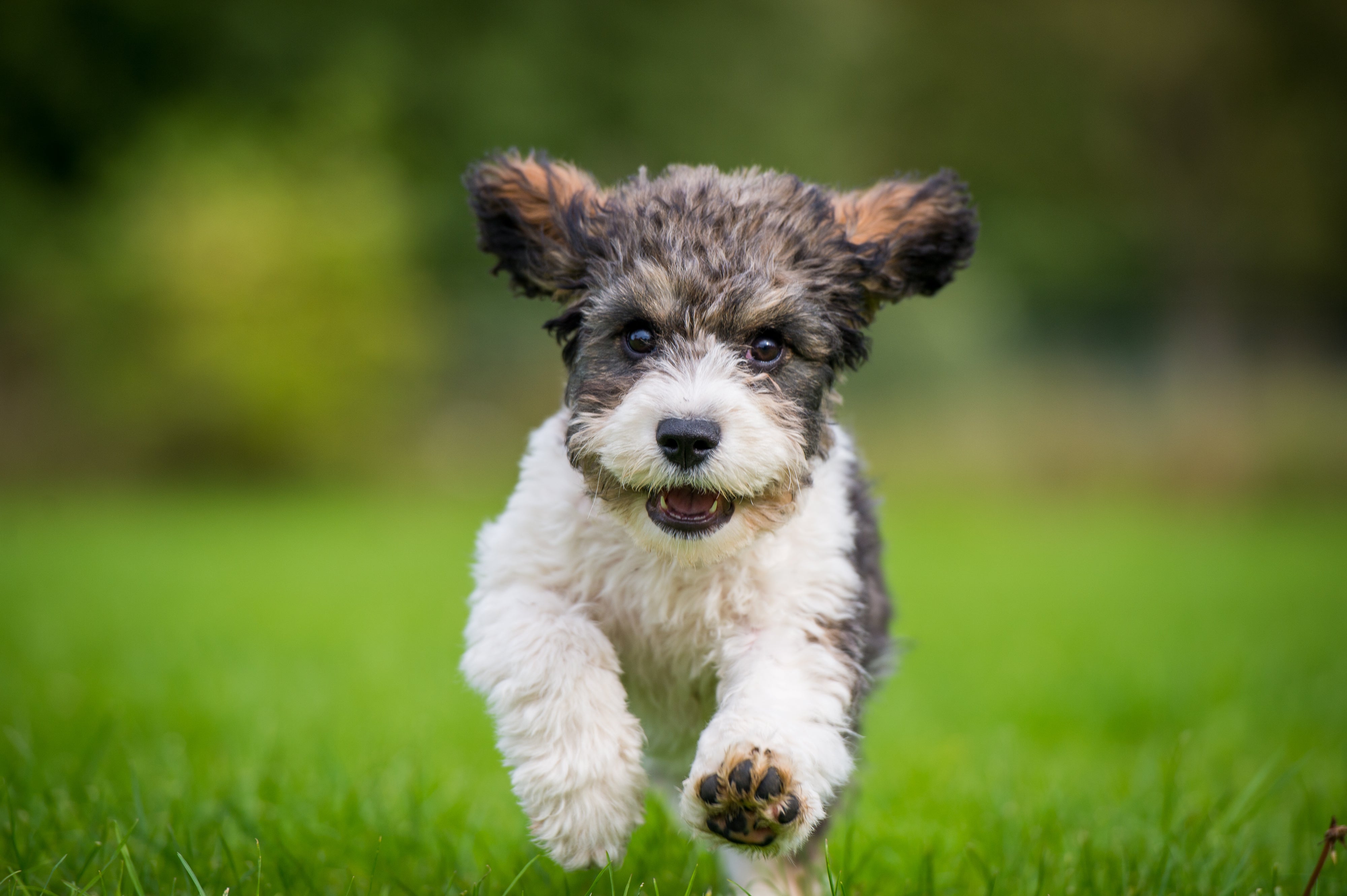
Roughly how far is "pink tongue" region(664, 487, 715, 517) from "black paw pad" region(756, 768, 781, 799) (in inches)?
29.3

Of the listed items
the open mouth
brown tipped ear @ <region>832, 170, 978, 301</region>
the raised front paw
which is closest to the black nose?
the open mouth

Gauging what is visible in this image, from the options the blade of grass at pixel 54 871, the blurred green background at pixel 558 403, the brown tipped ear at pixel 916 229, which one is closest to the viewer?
the blade of grass at pixel 54 871

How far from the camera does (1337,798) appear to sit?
14.8 feet

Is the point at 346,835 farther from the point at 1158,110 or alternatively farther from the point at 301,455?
the point at 1158,110

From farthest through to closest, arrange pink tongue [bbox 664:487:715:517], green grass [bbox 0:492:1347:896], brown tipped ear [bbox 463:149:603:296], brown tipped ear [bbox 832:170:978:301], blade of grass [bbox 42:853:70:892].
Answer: brown tipped ear [bbox 832:170:978:301] → brown tipped ear [bbox 463:149:603:296] → green grass [bbox 0:492:1347:896] → pink tongue [bbox 664:487:715:517] → blade of grass [bbox 42:853:70:892]

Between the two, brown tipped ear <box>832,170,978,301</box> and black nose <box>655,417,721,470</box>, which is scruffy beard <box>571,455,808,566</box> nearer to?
black nose <box>655,417,721,470</box>

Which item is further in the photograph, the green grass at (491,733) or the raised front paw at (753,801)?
the green grass at (491,733)

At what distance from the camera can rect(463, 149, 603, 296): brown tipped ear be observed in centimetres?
349

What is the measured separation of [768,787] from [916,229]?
1.88m

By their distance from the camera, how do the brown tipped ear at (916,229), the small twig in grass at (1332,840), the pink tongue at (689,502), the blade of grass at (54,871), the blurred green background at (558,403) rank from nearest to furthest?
the small twig in grass at (1332,840) < the blade of grass at (54,871) < the pink tongue at (689,502) < the brown tipped ear at (916,229) < the blurred green background at (558,403)

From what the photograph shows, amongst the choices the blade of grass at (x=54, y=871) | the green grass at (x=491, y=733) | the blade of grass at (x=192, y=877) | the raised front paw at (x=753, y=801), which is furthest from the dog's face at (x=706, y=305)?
the blade of grass at (x=54, y=871)

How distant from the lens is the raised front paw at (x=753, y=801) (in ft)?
8.52

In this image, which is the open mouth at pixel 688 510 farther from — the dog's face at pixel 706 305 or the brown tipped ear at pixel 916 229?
the brown tipped ear at pixel 916 229

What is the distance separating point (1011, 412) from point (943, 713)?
1507cm
